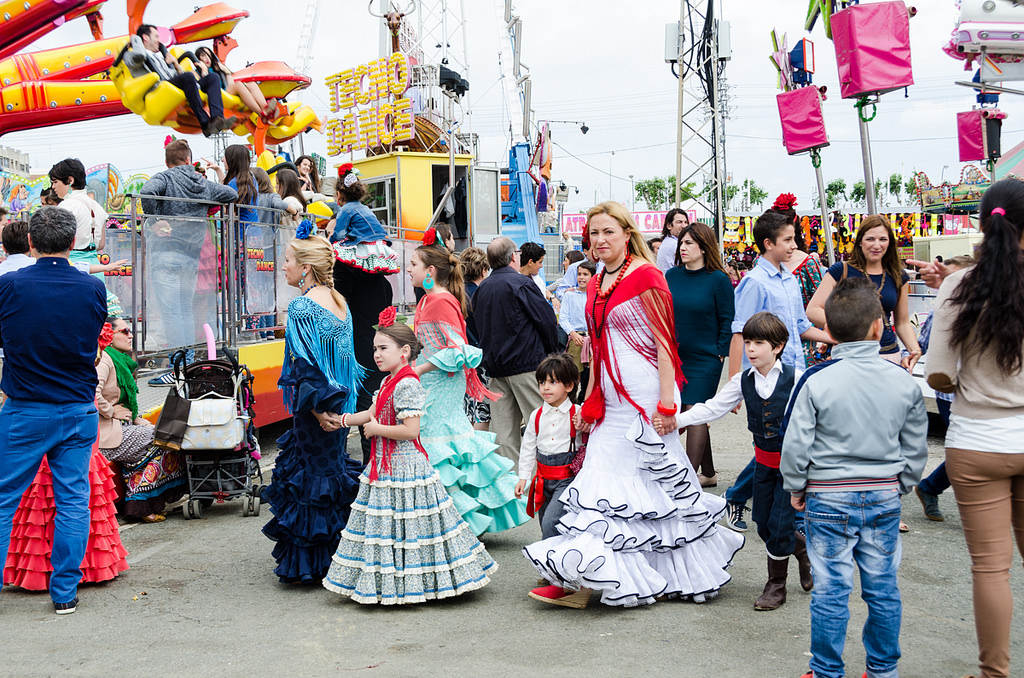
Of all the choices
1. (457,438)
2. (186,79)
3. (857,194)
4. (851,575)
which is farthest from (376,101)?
(857,194)

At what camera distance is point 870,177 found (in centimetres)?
725

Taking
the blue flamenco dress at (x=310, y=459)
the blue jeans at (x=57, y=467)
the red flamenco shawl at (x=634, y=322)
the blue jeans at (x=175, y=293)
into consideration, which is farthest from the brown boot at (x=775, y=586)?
the blue jeans at (x=175, y=293)

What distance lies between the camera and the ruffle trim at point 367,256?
25.5 feet

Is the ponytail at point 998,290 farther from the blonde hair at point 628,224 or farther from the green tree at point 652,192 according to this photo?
the green tree at point 652,192

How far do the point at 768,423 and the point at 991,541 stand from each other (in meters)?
1.48

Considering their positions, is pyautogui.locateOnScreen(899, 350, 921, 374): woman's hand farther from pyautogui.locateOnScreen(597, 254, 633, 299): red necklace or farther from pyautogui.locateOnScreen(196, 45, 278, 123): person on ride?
pyautogui.locateOnScreen(196, 45, 278, 123): person on ride

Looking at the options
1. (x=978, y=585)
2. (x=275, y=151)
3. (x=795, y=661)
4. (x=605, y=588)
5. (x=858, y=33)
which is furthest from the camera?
(x=275, y=151)

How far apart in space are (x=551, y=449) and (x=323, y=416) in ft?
4.25

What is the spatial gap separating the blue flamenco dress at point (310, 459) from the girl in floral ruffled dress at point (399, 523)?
327 mm

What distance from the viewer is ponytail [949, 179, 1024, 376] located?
3381mm

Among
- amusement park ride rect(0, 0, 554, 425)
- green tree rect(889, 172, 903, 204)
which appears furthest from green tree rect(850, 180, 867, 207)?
amusement park ride rect(0, 0, 554, 425)

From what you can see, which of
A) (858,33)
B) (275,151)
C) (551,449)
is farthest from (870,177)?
(275,151)

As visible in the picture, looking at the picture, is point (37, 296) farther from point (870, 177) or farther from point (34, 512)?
point (870, 177)

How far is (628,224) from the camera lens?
4812mm
